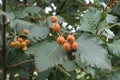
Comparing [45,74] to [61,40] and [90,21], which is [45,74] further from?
[61,40]

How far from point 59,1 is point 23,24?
1.30m

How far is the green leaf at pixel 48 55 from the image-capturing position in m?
1.43

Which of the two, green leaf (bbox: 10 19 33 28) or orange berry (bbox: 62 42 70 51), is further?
Result: green leaf (bbox: 10 19 33 28)

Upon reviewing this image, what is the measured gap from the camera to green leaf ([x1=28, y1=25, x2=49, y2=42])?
162cm

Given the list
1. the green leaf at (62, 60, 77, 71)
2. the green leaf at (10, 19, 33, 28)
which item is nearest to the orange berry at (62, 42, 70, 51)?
the green leaf at (62, 60, 77, 71)

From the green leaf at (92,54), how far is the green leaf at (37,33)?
19 cm

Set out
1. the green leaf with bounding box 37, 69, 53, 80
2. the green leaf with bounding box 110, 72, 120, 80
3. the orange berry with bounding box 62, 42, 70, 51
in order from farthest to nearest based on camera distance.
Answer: the green leaf with bounding box 37, 69, 53, 80, the green leaf with bounding box 110, 72, 120, 80, the orange berry with bounding box 62, 42, 70, 51

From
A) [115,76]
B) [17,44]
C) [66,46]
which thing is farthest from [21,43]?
[115,76]

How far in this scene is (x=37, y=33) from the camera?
1.65 meters

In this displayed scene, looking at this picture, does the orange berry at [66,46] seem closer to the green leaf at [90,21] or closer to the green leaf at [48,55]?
the green leaf at [48,55]

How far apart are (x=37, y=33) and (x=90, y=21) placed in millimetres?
246

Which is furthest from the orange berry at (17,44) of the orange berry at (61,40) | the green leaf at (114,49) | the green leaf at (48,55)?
the green leaf at (114,49)

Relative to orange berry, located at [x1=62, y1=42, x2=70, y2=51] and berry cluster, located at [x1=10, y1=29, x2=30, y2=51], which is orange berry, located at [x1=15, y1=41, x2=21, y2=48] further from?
orange berry, located at [x1=62, y1=42, x2=70, y2=51]

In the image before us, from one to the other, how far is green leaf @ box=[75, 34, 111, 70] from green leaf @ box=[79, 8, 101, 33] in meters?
0.10
